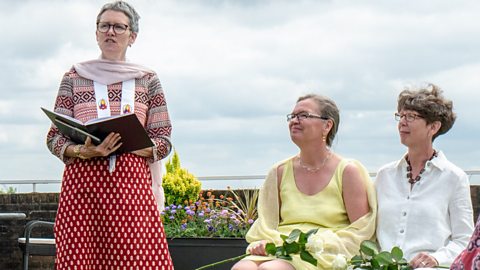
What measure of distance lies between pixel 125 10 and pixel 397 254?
5.18ft

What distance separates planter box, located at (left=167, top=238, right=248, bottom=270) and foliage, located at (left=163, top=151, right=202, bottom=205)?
1573mm

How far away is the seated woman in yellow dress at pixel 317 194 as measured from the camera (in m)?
3.64

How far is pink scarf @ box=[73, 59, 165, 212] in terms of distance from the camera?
384cm

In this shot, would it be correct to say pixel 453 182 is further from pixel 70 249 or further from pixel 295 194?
pixel 70 249

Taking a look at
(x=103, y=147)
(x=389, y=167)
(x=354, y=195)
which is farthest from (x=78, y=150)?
(x=389, y=167)

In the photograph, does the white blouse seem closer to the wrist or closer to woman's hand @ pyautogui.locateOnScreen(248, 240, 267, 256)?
woman's hand @ pyautogui.locateOnScreen(248, 240, 267, 256)

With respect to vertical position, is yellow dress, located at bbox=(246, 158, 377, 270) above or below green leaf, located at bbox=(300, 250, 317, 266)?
above

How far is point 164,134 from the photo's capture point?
12.6 ft

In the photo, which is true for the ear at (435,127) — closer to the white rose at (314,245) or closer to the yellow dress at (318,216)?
the yellow dress at (318,216)

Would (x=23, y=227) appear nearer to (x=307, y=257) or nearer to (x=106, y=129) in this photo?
(x=106, y=129)

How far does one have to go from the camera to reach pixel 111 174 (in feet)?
12.4

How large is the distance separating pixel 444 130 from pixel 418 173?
0.21 metres

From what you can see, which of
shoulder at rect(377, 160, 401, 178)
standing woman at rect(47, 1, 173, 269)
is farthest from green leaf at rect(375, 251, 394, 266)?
standing woman at rect(47, 1, 173, 269)

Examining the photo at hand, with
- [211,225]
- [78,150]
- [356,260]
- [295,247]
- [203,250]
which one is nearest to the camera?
[356,260]
